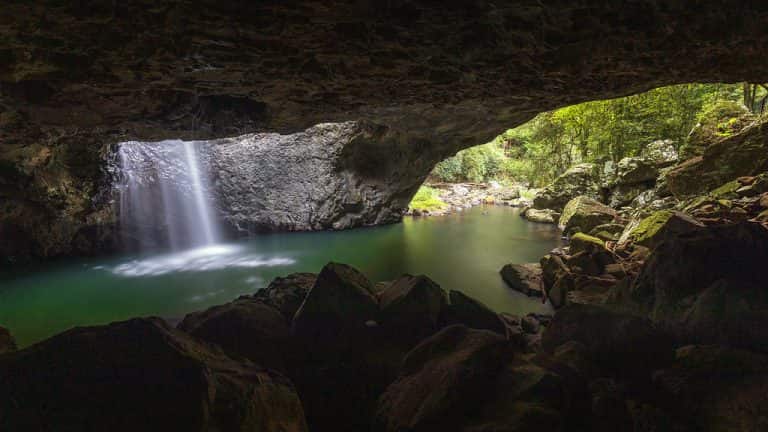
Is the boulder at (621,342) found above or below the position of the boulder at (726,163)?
below

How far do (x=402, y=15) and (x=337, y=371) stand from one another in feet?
9.66

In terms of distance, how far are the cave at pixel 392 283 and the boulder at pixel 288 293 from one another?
39 mm

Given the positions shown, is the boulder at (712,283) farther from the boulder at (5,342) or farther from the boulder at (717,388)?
the boulder at (5,342)

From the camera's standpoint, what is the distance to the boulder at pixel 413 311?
3793mm

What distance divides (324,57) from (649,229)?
697cm

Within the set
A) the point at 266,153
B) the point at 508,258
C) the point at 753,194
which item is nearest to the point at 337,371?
the point at 508,258

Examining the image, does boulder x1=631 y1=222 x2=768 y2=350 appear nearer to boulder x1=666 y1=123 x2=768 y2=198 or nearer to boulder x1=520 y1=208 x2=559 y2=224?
boulder x1=666 y1=123 x2=768 y2=198

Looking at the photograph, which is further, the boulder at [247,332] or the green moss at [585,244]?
the green moss at [585,244]

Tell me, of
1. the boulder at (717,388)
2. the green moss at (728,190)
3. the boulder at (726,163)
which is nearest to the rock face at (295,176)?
the boulder at (726,163)

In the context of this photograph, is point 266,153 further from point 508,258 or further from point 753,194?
point 753,194

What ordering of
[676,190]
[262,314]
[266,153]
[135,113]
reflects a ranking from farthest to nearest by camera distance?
1. [266,153]
2. [676,190]
3. [135,113]
4. [262,314]

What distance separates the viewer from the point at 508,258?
354 inches

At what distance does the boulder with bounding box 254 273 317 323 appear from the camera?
14.7 ft

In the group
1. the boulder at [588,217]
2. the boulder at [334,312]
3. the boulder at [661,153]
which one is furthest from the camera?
the boulder at [661,153]
